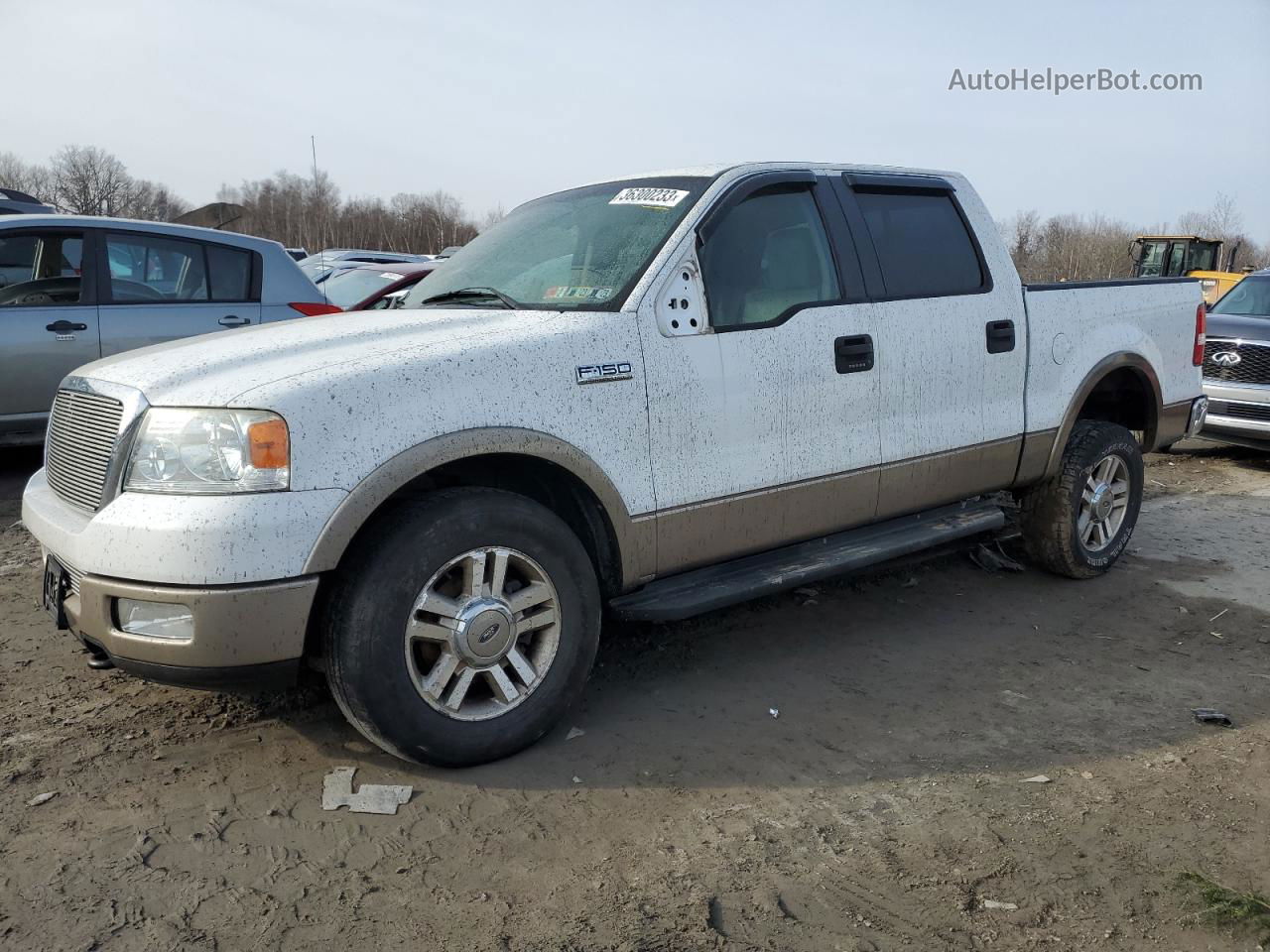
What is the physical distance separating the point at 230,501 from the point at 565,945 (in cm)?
145

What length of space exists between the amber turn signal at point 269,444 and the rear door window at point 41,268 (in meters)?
4.89

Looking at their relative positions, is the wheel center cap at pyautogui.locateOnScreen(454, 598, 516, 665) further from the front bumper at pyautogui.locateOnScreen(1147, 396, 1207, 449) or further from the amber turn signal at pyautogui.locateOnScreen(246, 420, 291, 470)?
the front bumper at pyautogui.locateOnScreen(1147, 396, 1207, 449)

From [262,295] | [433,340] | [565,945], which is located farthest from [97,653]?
[262,295]

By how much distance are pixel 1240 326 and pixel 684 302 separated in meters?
7.93

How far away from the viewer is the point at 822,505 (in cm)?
402

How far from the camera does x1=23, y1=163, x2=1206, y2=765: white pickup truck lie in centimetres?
286

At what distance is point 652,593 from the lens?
12.1 ft

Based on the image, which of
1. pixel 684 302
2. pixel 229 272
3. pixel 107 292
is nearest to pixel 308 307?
pixel 229 272

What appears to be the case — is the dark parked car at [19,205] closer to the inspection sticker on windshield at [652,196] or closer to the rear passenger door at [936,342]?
the inspection sticker on windshield at [652,196]

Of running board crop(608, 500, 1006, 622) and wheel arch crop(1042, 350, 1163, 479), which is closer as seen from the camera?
running board crop(608, 500, 1006, 622)

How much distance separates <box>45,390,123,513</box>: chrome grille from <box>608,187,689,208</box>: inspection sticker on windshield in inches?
78.0

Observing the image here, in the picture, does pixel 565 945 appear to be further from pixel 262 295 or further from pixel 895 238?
pixel 262 295

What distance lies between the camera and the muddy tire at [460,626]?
2.96 m

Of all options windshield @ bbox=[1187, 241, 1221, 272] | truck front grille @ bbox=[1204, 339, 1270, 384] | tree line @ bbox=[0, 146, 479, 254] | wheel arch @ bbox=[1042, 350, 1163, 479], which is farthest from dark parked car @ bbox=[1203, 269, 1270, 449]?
tree line @ bbox=[0, 146, 479, 254]
